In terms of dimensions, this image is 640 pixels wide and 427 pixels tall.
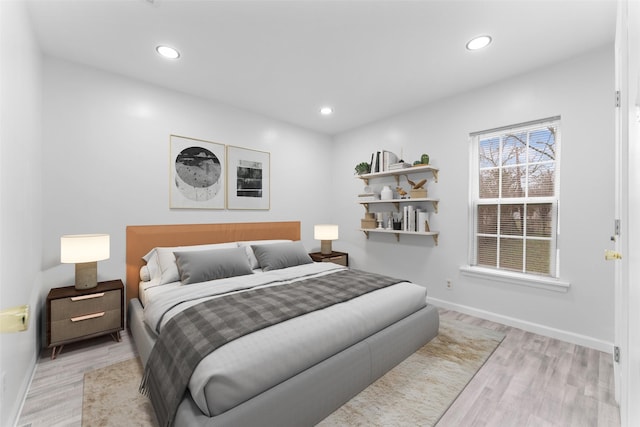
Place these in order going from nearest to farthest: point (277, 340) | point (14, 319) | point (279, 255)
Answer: point (14, 319) < point (277, 340) < point (279, 255)

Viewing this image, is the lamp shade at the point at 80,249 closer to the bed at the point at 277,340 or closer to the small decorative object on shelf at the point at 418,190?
the bed at the point at 277,340

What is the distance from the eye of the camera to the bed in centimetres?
134

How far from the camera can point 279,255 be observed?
10.9 feet

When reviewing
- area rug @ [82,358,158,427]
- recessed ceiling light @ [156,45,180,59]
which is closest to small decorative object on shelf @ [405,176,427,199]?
recessed ceiling light @ [156,45,180,59]

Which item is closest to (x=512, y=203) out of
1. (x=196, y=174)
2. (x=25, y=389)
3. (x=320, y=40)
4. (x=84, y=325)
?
(x=320, y=40)

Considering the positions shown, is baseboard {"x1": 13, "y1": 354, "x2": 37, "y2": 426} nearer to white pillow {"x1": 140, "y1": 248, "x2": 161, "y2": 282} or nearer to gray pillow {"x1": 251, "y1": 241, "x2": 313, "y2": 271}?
white pillow {"x1": 140, "y1": 248, "x2": 161, "y2": 282}

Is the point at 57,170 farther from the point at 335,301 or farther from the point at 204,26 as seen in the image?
the point at 335,301

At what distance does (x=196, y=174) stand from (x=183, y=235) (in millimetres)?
752

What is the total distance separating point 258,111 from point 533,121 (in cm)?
324

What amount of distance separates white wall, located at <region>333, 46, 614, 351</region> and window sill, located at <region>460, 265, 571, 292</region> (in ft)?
→ 0.20

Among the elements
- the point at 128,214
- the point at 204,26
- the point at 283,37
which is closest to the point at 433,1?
the point at 283,37

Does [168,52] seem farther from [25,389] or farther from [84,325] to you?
[25,389]

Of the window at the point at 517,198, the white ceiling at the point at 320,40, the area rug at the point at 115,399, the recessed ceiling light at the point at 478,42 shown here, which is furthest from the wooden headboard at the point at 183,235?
the recessed ceiling light at the point at 478,42

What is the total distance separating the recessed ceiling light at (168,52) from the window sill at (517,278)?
12.2ft
